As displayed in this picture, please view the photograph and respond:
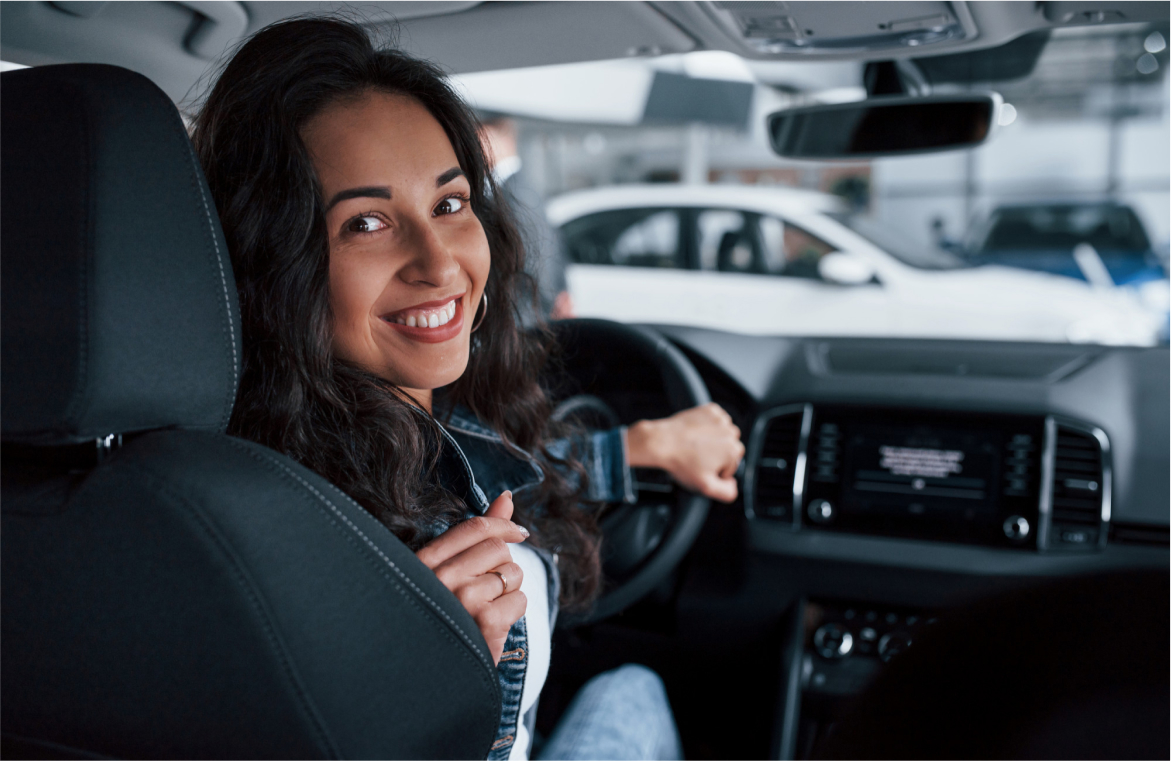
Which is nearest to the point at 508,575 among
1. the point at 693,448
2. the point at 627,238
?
the point at 693,448

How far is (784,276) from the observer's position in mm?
6188

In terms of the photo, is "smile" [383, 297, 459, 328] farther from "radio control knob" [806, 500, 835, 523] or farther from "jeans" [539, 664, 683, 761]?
"radio control knob" [806, 500, 835, 523]

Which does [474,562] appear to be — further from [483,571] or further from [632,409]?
[632,409]

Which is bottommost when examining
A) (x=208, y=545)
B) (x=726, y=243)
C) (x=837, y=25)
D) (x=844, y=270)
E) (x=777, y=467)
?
(x=844, y=270)

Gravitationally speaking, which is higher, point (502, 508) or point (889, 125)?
point (889, 125)

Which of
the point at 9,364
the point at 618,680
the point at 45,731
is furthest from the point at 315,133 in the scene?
the point at 618,680

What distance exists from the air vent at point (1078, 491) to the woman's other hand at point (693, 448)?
0.64 metres

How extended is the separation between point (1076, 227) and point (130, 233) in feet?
37.0

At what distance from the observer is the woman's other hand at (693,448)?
1.79 m

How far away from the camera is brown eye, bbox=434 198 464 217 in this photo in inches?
53.9

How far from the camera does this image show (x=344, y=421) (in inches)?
46.6

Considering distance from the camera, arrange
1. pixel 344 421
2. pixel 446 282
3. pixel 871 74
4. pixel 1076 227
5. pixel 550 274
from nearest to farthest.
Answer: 1. pixel 344 421
2. pixel 446 282
3. pixel 871 74
4. pixel 550 274
5. pixel 1076 227

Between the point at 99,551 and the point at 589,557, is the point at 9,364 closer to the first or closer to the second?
the point at 99,551

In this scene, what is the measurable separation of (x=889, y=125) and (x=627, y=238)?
4786mm
